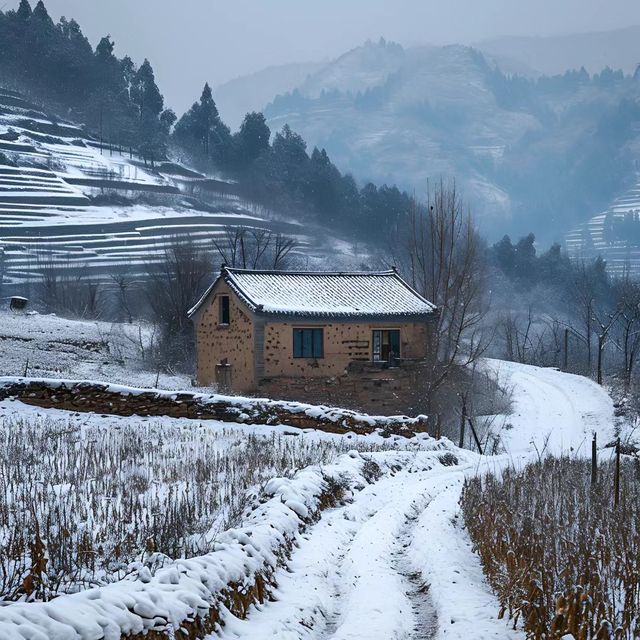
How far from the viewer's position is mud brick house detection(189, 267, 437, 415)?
3862 cm

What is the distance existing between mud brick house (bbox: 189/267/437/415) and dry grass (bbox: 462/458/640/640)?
2654 cm

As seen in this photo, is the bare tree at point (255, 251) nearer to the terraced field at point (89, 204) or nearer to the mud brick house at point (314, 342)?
the terraced field at point (89, 204)

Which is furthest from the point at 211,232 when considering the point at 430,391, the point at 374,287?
Answer: the point at 430,391

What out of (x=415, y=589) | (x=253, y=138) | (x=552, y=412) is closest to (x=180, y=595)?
(x=415, y=589)

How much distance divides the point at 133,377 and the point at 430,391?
14597 mm

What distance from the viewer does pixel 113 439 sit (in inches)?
722

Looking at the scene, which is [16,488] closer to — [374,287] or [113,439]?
[113,439]

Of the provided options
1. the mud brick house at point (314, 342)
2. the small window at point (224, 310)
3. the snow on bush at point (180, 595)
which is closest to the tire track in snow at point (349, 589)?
the snow on bush at point (180, 595)

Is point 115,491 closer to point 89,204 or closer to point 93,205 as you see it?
point 89,204

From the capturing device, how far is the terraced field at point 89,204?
89.8 m

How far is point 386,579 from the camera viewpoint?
8320 millimetres

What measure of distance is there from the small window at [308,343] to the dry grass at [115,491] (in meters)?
17.3

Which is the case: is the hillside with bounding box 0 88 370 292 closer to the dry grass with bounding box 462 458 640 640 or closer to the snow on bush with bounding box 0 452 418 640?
the dry grass with bounding box 462 458 640 640

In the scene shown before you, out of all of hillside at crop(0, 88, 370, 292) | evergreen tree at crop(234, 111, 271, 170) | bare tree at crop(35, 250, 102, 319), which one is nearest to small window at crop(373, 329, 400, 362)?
bare tree at crop(35, 250, 102, 319)
